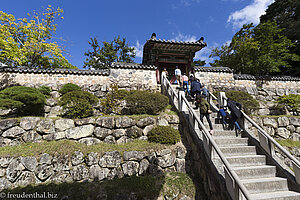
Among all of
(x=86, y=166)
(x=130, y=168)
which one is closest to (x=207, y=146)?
(x=130, y=168)

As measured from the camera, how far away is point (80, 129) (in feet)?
22.5

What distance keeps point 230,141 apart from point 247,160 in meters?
0.96

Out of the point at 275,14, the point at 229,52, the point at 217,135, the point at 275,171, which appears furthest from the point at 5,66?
the point at 275,14

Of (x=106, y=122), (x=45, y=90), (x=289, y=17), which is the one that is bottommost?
(x=106, y=122)

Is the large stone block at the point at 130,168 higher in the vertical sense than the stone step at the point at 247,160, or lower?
lower

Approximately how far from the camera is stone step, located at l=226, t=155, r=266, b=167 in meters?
4.77

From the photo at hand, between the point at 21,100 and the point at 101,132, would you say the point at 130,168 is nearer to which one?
the point at 101,132

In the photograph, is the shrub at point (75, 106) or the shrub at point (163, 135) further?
the shrub at point (75, 106)

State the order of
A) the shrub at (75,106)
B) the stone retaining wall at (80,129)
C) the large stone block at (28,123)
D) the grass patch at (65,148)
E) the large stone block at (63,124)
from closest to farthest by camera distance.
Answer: the grass patch at (65,148) → the stone retaining wall at (80,129) → the large stone block at (28,123) → the large stone block at (63,124) → the shrub at (75,106)

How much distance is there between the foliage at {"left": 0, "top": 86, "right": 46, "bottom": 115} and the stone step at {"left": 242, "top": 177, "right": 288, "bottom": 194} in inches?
402

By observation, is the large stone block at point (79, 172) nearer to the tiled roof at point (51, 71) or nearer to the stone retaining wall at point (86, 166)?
the stone retaining wall at point (86, 166)

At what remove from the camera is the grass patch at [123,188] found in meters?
4.75

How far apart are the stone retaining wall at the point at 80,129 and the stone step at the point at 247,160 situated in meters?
3.26

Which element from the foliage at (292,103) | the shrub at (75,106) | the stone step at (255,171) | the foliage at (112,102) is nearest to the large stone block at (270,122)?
the foliage at (292,103)
